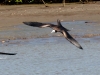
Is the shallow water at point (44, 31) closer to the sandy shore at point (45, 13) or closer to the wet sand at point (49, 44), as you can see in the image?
the wet sand at point (49, 44)

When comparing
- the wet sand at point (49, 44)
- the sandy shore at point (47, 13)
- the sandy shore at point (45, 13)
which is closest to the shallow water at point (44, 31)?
the wet sand at point (49, 44)

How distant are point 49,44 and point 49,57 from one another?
1.50m

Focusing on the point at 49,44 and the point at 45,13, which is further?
the point at 45,13

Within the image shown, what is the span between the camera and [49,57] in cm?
1046

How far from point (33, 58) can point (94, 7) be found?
883 centimetres

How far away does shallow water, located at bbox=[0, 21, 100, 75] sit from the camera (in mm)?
9461

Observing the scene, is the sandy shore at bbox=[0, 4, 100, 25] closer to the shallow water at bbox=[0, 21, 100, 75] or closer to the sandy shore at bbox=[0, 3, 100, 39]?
the sandy shore at bbox=[0, 3, 100, 39]

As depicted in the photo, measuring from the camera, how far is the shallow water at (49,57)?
31.0 ft

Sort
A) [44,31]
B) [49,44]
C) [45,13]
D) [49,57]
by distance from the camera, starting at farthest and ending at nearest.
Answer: [45,13] < [44,31] < [49,44] < [49,57]

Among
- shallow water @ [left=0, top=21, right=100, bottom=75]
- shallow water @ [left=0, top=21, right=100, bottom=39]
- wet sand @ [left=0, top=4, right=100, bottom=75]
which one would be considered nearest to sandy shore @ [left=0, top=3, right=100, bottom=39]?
wet sand @ [left=0, top=4, right=100, bottom=75]

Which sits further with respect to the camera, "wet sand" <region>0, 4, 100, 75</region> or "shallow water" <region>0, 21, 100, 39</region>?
"shallow water" <region>0, 21, 100, 39</region>

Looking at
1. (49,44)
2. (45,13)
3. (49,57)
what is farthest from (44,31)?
(45,13)

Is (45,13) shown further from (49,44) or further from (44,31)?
(49,44)

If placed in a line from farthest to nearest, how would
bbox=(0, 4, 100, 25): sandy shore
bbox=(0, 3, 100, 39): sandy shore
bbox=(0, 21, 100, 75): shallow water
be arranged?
bbox=(0, 4, 100, 25): sandy shore
bbox=(0, 3, 100, 39): sandy shore
bbox=(0, 21, 100, 75): shallow water
